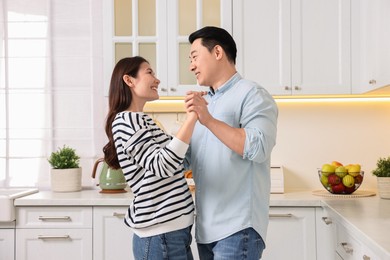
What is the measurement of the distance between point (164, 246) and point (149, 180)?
0.76 ft

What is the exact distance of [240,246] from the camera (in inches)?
70.9

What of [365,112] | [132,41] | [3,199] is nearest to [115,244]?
[3,199]

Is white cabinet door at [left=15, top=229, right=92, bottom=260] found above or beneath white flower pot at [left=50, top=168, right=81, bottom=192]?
beneath

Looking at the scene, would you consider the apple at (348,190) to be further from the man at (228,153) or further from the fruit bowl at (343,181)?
the man at (228,153)

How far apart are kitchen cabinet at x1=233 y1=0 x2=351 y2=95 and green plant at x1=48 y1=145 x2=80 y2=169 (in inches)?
46.1

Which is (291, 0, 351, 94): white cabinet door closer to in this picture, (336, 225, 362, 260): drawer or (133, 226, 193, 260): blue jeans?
(336, 225, 362, 260): drawer

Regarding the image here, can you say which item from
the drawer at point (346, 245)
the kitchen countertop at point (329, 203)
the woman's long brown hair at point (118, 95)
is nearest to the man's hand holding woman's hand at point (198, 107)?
the woman's long brown hair at point (118, 95)

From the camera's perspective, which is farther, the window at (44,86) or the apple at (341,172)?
the window at (44,86)

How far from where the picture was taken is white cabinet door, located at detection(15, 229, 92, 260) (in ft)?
9.91

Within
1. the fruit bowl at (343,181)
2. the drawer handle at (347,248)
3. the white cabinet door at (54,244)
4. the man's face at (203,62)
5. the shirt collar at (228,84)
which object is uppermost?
the man's face at (203,62)

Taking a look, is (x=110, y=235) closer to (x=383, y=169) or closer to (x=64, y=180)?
(x=64, y=180)

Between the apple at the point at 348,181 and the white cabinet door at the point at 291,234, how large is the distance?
11.2 inches

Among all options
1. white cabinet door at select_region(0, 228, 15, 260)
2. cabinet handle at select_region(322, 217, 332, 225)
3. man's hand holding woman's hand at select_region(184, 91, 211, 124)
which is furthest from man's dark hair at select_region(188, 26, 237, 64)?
white cabinet door at select_region(0, 228, 15, 260)

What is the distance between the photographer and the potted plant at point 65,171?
132 inches
